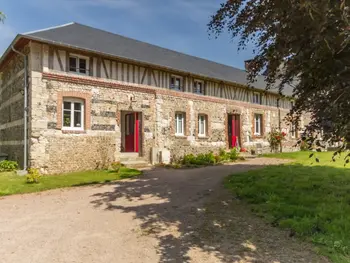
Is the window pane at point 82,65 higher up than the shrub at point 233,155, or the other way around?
the window pane at point 82,65

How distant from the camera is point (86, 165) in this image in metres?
10.7

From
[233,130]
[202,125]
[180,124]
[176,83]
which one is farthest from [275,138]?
[176,83]

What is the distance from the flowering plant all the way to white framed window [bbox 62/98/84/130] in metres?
12.7

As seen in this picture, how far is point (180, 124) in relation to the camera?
46.9 feet

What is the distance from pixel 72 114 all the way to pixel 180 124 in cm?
552

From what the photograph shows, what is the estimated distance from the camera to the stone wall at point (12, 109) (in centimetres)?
1073

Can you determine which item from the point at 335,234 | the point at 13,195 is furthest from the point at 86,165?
the point at 335,234

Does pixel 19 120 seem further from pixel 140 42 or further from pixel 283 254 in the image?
pixel 283 254

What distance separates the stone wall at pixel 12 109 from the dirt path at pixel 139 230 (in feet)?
16.2

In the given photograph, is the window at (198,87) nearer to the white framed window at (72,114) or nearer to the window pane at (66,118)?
the white framed window at (72,114)

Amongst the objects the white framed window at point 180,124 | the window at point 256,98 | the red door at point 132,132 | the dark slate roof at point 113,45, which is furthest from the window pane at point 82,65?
the window at point 256,98

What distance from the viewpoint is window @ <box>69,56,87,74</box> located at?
10594 mm

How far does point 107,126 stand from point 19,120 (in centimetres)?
329

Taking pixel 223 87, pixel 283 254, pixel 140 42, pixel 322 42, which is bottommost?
pixel 283 254
